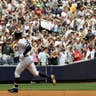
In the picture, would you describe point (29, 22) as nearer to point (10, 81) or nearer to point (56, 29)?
point (56, 29)

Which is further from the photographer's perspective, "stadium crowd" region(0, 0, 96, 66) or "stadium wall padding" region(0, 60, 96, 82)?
"stadium crowd" region(0, 0, 96, 66)

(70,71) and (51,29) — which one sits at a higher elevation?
(51,29)

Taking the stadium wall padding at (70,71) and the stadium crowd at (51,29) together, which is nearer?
the stadium wall padding at (70,71)

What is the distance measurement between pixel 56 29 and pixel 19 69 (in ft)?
26.8

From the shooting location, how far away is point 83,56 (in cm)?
2028

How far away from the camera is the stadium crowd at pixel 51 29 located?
20.1 meters

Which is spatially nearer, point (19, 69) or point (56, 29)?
point (19, 69)

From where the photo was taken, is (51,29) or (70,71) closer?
(70,71)

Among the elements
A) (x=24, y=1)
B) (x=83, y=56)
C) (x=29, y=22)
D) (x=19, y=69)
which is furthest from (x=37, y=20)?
(x=19, y=69)

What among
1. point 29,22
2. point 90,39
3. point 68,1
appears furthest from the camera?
point 68,1

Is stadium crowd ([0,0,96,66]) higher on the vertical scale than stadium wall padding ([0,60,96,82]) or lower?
higher

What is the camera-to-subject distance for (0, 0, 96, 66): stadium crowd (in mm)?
20078

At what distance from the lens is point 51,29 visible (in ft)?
74.3

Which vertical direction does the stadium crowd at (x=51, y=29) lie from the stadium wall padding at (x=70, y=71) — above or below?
above
